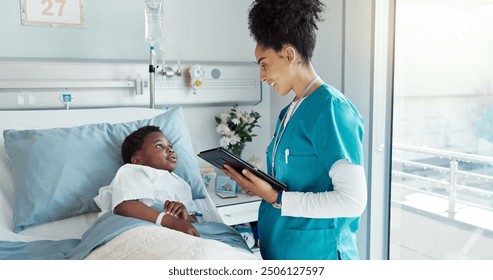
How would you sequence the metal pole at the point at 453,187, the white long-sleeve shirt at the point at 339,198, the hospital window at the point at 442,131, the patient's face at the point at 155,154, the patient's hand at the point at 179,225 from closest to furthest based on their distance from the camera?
the white long-sleeve shirt at the point at 339,198, the patient's hand at the point at 179,225, the patient's face at the point at 155,154, the hospital window at the point at 442,131, the metal pole at the point at 453,187

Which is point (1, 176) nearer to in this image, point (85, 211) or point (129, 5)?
point (85, 211)

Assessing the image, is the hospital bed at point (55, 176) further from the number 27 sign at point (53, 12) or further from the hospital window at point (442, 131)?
the hospital window at point (442, 131)

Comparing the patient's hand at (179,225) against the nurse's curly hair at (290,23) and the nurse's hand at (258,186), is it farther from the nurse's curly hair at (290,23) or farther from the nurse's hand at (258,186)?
the nurse's curly hair at (290,23)

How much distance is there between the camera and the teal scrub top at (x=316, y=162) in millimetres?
1197

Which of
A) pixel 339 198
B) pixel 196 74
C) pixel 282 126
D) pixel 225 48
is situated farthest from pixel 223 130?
pixel 339 198

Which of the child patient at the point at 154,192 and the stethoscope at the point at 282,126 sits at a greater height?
the stethoscope at the point at 282,126

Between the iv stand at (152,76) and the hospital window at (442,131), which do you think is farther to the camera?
the iv stand at (152,76)

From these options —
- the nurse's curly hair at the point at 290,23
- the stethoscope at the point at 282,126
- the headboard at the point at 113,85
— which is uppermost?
the nurse's curly hair at the point at 290,23

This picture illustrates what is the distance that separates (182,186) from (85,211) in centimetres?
38

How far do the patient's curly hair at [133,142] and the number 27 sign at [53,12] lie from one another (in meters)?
0.93

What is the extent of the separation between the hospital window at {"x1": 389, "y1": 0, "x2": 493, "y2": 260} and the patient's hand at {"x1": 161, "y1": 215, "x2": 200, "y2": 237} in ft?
4.23

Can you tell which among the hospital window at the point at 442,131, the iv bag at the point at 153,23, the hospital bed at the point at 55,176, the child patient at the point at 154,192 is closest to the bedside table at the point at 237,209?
the hospital bed at the point at 55,176

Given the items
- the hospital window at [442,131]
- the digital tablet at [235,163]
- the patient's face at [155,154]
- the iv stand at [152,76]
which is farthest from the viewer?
the iv stand at [152,76]
